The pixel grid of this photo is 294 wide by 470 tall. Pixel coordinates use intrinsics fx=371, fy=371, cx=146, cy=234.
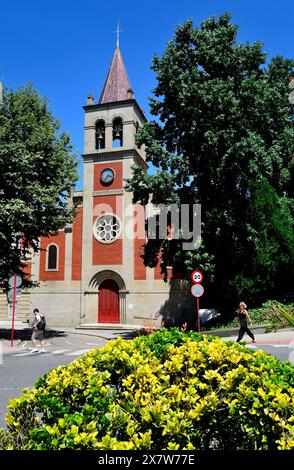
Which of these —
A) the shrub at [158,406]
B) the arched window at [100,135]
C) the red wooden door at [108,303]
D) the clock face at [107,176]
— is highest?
the arched window at [100,135]

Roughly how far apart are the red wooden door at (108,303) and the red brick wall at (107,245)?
1704mm

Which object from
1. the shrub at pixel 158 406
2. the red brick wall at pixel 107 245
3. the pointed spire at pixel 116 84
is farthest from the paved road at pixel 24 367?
the pointed spire at pixel 116 84

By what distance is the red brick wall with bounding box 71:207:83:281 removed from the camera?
29.3 m

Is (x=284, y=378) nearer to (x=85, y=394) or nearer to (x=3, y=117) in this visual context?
(x=85, y=394)

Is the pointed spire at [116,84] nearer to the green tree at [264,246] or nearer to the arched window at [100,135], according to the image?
the arched window at [100,135]

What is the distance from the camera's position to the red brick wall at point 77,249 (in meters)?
29.3

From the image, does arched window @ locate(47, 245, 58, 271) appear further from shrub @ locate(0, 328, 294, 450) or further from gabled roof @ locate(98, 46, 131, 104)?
shrub @ locate(0, 328, 294, 450)

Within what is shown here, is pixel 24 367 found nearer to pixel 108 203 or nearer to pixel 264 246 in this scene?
pixel 264 246

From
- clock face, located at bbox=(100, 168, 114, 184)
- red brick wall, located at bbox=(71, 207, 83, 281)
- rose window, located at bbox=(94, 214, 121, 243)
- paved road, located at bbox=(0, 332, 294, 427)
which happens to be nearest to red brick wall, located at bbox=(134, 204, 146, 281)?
rose window, located at bbox=(94, 214, 121, 243)

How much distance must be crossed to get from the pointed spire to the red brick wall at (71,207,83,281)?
10.0 metres

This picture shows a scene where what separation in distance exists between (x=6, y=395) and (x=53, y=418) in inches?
204

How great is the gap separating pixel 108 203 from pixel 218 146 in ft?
42.8

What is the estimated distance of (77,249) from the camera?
29688mm
